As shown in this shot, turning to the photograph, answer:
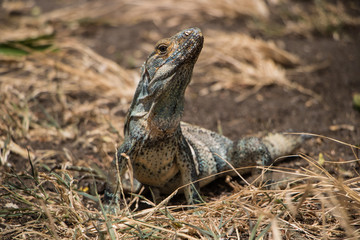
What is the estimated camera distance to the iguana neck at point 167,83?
2.62 m

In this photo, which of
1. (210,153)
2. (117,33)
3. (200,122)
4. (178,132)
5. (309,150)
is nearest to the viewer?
(178,132)

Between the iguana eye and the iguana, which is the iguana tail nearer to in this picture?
the iguana

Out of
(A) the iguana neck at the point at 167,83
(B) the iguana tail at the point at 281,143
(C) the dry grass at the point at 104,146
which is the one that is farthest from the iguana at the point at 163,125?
(B) the iguana tail at the point at 281,143

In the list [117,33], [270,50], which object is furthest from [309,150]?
[117,33]

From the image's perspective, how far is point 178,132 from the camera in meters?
2.81

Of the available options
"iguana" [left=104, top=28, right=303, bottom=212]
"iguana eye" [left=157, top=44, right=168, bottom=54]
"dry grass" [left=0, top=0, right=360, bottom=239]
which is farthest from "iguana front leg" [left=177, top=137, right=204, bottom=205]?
"iguana eye" [left=157, top=44, right=168, bottom=54]

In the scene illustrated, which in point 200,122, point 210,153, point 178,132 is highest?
point 178,132

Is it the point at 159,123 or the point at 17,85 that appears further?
the point at 17,85

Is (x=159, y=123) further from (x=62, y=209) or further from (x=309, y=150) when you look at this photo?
(x=309, y=150)

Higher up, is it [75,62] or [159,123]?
[159,123]

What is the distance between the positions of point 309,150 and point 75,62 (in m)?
3.74

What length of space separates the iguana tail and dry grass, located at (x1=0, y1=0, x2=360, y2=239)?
21 cm

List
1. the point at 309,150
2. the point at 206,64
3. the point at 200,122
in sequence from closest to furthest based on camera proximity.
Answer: the point at 309,150
the point at 200,122
the point at 206,64

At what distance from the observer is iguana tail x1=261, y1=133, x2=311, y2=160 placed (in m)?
3.59
